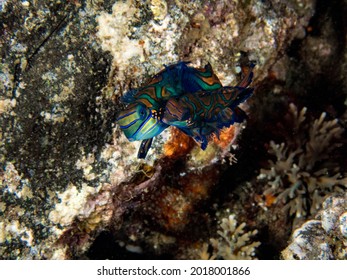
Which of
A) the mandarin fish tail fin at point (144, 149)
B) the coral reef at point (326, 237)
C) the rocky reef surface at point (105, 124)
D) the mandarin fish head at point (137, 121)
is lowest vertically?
the coral reef at point (326, 237)

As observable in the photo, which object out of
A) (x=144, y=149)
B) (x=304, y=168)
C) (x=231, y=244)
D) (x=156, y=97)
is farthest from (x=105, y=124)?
(x=304, y=168)

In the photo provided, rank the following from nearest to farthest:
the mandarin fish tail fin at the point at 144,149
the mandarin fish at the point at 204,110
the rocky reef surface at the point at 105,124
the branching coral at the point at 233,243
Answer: the mandarin fish at the point at 204,110
the mandarin fish tail fin at the point at 144,149
the rocky reef surface at the point at 105,124
the branching coral at the point at 233,243

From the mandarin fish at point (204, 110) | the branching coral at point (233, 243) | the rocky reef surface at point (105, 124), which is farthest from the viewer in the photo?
the branching coral at point (233, 243)

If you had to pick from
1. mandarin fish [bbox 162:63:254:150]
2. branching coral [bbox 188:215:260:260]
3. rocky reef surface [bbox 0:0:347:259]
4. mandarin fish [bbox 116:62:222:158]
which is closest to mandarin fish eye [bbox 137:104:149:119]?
mandarin fish [bbox 116:62:222:158]

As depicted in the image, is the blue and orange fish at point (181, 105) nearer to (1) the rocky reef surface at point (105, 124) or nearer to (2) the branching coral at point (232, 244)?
(1) the rocky reef surface at point (105, 124)

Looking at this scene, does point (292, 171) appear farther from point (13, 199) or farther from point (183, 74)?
point (13, 199)

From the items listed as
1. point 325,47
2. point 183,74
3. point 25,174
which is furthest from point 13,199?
point 325,47

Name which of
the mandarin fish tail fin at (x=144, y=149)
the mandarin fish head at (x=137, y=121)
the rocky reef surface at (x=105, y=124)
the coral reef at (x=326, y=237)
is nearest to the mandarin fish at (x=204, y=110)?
the mandarin fish head at (x=137, y=121)
